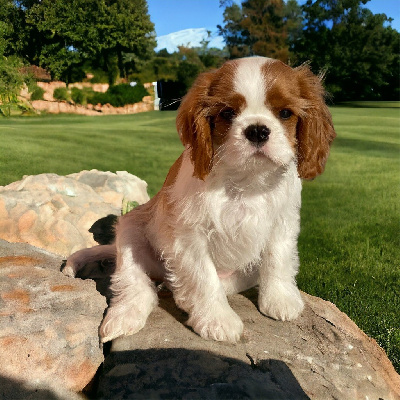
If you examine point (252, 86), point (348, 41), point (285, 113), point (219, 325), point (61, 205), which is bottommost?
point (219, 325)

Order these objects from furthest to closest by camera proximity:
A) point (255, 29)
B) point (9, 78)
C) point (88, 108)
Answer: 1. point (88, 108)
2. point (9, 78)
3. point (255, 29)

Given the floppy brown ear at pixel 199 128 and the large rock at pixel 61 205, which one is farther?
the large rock at pixel 61 205

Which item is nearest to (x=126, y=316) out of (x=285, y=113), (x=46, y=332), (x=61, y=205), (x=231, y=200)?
(x=46, y=332)

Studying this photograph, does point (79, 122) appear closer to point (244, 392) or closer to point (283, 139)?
point (283, 139)

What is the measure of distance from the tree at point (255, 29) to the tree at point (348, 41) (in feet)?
0.84

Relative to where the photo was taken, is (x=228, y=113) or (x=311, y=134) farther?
(x=311, y=134)

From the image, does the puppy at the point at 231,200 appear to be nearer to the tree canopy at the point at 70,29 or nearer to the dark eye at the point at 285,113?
the dark eye at the point at 285,113

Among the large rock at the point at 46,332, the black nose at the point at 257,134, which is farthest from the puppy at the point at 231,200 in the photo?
the large rock at the point at 46,332

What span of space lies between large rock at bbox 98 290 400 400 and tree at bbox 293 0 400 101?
2492 millimetres

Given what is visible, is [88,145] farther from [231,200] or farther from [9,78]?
[231,200]

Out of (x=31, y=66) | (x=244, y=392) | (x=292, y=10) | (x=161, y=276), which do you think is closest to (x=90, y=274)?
(x=161, y=276)

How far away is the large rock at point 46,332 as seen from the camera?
79.4 inches

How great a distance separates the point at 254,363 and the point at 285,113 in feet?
4.17

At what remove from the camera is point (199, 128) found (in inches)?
87.0
